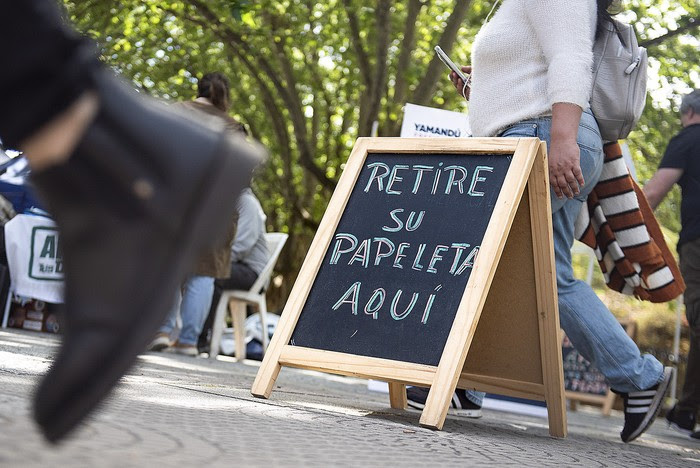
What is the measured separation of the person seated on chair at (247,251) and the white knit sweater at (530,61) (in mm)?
5753

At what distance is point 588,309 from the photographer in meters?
4.21

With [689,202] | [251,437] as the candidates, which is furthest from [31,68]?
[689,202]

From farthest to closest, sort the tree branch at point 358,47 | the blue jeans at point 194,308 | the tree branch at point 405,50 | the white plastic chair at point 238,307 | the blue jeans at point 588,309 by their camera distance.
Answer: the tree branch at point 358,47 → the tree branch at point 405,50 → the white plastic chair at point 238,307 → the blue jeans at point 194,308 → the blue jeans at point 588,309

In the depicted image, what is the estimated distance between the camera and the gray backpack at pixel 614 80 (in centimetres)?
426

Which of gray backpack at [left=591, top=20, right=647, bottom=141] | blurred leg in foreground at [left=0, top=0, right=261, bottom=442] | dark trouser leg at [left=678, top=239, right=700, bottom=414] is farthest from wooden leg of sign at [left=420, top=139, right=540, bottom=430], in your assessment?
dark trouser leg at [left=678, top=239, right=700, bottom=414]

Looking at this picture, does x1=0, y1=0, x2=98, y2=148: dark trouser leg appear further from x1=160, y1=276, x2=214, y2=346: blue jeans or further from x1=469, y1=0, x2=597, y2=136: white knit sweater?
x1=160, y1=276, x2=214, y2=346: blue jeans

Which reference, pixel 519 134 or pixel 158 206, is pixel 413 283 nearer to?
pixel 519 134

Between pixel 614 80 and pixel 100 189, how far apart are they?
2.99 meters

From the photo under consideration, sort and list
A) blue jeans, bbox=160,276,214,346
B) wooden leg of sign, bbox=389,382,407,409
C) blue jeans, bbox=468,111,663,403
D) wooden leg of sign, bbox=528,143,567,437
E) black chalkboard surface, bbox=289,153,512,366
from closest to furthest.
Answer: black chalkboard surface, bbox=289,153,512,366 < wooden leg of sign, bbox=528,143,567,437 < blue jeans, bbox=468,111,663,403 < wooden leg of sign, bbox=389,382,407,409 < blue jeans, bbox=160,276,214,346

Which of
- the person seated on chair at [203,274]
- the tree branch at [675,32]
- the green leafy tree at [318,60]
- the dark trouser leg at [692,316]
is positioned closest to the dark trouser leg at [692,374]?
the dark trouser leg at [692,316]

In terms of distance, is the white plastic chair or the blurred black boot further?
the white plastic chair

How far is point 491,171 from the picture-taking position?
12.8 feet

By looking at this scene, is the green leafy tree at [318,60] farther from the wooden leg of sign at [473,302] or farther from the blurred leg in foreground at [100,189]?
the blurred leg in foreground at [100,189]

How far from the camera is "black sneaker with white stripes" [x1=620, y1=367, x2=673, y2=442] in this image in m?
4.33
